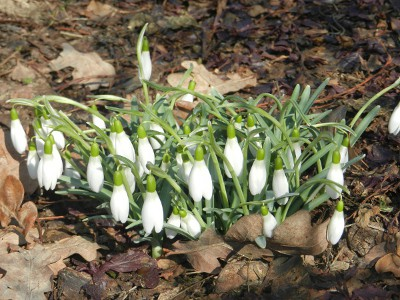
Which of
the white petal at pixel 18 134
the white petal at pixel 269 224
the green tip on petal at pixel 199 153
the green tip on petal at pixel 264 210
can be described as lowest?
the white petal at pixel 269 224

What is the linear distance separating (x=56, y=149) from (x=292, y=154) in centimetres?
78

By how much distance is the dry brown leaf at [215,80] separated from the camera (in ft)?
11.5

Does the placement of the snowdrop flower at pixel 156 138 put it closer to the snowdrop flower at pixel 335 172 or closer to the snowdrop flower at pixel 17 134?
the snowdrop flower at pixel 17 134

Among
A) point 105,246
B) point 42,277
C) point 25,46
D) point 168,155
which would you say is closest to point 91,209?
point 105,246

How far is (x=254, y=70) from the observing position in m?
3.68

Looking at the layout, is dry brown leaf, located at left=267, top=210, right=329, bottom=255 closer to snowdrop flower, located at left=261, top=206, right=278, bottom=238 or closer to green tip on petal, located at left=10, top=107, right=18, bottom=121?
snowdrop flower, located at left=261, top=206, right=278, bottom=238

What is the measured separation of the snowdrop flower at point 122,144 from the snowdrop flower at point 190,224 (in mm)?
272

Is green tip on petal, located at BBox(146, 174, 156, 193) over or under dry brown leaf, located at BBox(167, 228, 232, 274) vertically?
over

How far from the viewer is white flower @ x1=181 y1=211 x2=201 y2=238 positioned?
2312 mm

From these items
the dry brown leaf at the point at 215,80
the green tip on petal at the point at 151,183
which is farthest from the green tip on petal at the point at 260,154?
the dry brown leaf at the point at 215,80

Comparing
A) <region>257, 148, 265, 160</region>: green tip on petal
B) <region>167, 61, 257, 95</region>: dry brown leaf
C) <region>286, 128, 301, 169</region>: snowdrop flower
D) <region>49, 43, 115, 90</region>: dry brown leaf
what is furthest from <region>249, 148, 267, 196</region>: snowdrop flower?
<region>49, 43, 115, 90</region>: dry brown leaf

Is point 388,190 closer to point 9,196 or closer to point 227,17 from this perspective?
point 9,196

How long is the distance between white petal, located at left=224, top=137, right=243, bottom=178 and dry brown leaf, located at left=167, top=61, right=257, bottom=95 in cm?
129

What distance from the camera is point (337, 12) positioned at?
4.03 m
